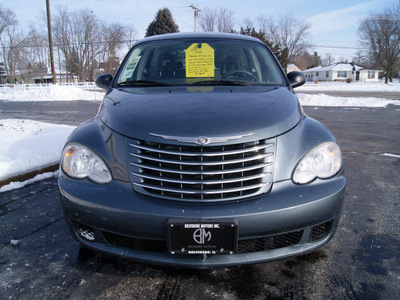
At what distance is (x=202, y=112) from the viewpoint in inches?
74.5

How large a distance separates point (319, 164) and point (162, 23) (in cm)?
A: 4519

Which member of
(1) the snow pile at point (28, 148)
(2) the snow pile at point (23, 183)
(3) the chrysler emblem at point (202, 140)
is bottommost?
(2) the snow pile at point (23, 183)

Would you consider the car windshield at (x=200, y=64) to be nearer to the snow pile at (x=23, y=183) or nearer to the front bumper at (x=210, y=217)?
the front bumper at (x=210, y=217)

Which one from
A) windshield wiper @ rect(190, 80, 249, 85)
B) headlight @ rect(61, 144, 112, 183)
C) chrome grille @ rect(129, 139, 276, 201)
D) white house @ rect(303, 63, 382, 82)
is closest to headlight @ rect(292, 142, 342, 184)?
chrome grille @ rect(129, 139, 276, 201)

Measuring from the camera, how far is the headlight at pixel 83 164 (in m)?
1.82

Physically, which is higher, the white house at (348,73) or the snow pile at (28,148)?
the white house at (348,73)

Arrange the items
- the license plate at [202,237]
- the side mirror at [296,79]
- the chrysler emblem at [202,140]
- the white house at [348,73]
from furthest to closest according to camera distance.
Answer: the white house at [348,73]
the side mirror at [296,79]
the chrysler emblem at [202,140]
the license plate at [202,237]

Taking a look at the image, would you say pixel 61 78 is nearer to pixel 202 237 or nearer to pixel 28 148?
pixel 28 148

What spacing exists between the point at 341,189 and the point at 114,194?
1.34 meters

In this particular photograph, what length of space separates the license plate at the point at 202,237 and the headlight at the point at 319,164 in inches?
20.7

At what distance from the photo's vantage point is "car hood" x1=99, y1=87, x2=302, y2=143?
5.74 ft

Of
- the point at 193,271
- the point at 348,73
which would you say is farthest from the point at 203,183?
the point at 348,73

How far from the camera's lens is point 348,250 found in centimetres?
218

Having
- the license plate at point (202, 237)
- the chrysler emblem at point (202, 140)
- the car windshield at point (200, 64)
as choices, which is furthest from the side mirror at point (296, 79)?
the license plate at point (202, 237)
